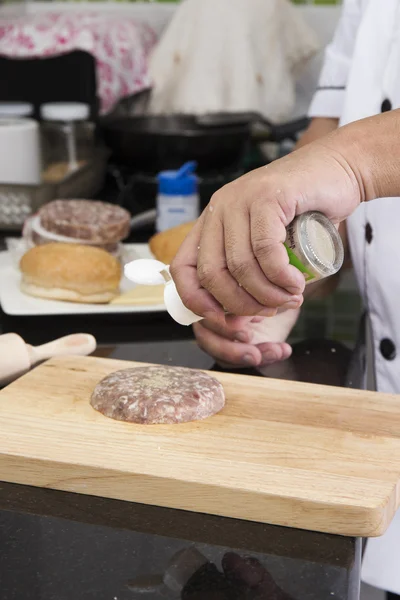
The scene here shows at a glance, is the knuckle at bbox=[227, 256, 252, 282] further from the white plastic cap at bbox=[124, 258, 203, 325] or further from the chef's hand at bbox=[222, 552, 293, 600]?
the chef's hand at bbox=[222, 552, 293, 600]

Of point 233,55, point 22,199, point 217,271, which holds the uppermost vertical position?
point 217,271

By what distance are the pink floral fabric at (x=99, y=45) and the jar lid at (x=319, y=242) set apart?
2.00m

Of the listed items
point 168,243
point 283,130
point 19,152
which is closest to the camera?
point 168,243

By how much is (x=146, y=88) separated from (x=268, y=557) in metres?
2.19

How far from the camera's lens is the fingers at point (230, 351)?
1.10m

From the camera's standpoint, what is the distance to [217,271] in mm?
822

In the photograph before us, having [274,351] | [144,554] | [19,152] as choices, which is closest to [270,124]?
[19,152]

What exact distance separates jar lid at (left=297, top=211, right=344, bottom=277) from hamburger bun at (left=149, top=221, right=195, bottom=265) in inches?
25.7

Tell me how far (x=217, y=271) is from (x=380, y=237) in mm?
448

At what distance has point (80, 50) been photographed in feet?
8.46

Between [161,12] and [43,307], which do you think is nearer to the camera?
[43,307]

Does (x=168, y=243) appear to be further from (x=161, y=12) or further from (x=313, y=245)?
(x=161, y=12)

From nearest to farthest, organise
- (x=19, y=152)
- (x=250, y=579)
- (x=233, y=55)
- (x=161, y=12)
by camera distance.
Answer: (x=250, y=579) < (x=19, y=152) < (x=233, y=55) < (x=161, y=12)

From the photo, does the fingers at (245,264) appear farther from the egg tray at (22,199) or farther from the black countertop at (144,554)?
the egg tray at (22,199)
